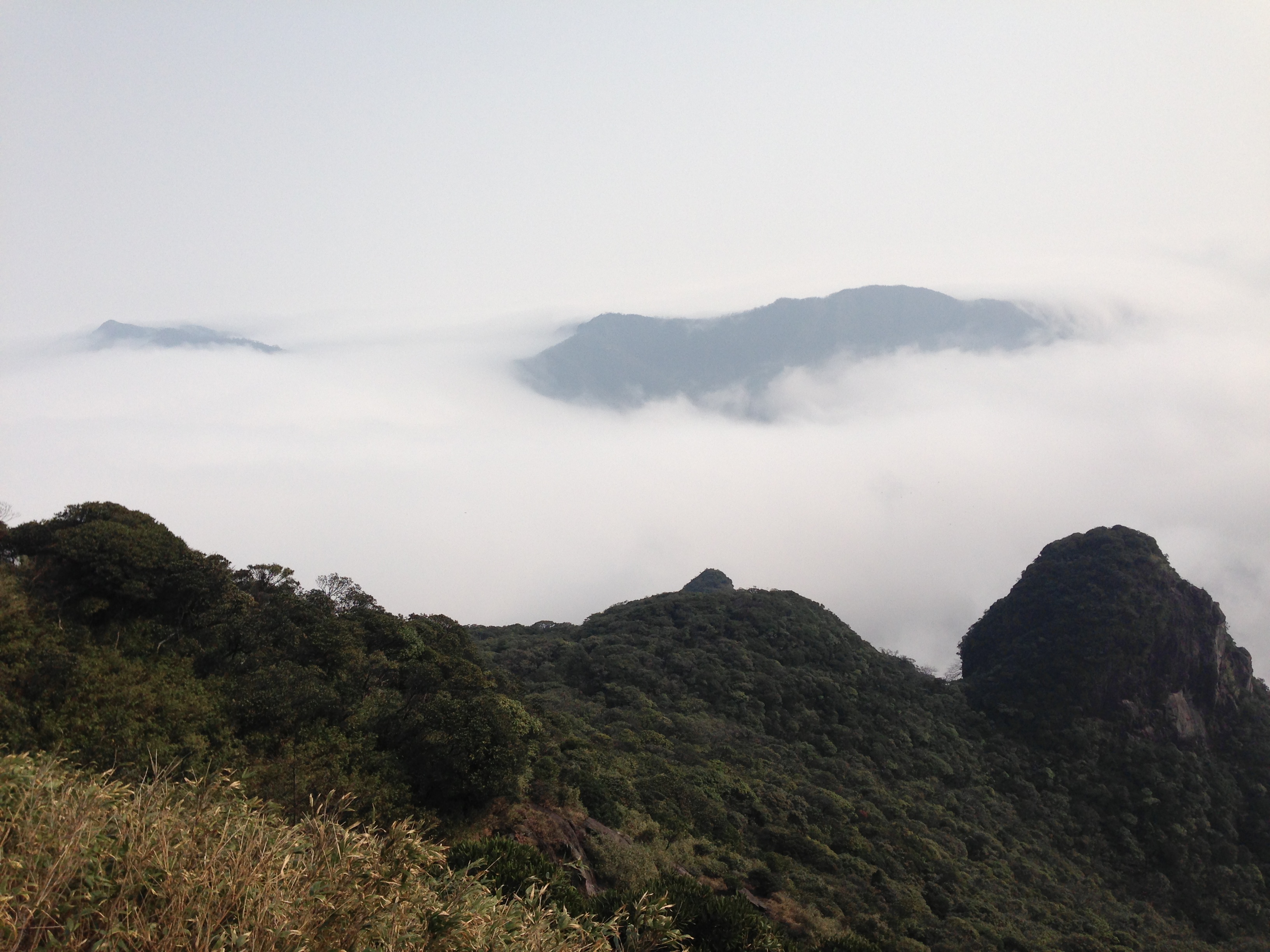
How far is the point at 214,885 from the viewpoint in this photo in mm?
5965

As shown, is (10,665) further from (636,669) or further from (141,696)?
(636,669)

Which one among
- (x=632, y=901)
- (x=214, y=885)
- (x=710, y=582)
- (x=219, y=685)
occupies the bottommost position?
(x=710, y=582)

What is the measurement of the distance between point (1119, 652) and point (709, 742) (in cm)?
3685

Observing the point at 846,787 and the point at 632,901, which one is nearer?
the point at 632,901

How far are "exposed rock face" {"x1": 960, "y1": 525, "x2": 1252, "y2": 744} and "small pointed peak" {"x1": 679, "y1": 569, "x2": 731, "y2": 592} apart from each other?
3371cm

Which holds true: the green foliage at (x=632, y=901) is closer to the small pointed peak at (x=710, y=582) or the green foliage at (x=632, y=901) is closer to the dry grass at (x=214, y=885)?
the dry grass at (x=214, y=885)

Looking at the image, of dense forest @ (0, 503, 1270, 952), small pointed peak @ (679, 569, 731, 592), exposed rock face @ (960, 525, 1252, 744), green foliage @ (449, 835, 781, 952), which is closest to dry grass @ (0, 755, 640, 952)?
dense forest @ (0, 503, 1270, 952)

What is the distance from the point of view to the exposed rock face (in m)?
53.3

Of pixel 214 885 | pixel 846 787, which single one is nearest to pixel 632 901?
pixel 214 885

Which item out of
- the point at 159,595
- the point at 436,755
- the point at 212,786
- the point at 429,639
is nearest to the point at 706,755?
the point at 429,639

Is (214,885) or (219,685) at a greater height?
(214,885)

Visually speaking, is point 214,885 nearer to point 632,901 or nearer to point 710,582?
point 632,901

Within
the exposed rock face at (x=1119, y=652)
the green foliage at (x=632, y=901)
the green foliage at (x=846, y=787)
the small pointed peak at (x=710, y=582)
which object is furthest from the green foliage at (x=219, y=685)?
the small pointed peak at (x=710, y=582)

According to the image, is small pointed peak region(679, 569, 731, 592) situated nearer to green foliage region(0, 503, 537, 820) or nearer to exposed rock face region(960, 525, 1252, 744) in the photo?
exposed rock face region(960, 525, 1252, 744)
